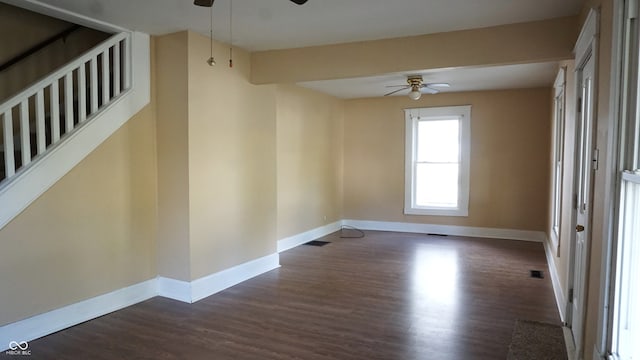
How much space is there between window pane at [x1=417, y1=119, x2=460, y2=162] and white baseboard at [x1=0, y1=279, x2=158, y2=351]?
5124 millimetres

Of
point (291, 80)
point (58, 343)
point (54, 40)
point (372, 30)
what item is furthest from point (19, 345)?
point (372, 30)

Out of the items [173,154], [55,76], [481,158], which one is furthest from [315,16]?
[481,158]

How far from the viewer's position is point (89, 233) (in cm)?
362

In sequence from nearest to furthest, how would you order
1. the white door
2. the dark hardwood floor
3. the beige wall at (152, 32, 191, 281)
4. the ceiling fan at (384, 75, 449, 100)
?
the white door, the dark hardwood floor, the beige wall at (152, 32, 191, 281), the ceiling fan at (384, 75, 449, 100)

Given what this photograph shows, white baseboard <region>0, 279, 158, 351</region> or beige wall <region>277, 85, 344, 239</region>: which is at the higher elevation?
beige wall <region>277, 85, 344, 239</region>

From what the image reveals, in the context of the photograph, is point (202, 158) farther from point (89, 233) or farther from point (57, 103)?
point (57, 103)

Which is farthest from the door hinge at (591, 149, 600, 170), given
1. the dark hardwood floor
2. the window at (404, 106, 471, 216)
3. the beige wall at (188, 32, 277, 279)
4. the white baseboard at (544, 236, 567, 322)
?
the window at (404, 106, 471, 216)

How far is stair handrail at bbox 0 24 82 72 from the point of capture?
12.2 ft

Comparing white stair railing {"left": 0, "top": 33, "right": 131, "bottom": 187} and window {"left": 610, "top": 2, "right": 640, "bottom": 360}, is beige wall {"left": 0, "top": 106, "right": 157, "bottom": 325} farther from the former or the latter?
window {"left": 610, "top": 2, "right": 640, "bottom": 360}

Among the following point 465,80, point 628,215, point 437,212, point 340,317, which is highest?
point 465,80

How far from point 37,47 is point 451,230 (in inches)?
250

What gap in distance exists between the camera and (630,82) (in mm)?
1748

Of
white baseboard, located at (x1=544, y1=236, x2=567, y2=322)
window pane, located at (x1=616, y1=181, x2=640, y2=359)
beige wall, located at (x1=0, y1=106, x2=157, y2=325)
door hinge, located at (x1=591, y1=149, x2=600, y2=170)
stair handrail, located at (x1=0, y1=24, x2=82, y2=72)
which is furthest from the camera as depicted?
stair handrail, located at (x1=0, y1=24, x2=82, y2=72)

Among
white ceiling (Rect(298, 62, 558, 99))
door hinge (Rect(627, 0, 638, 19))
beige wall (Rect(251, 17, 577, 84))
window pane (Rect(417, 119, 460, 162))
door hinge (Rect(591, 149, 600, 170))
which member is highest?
white ceiling (Rect(298, 62, 558, 99))
